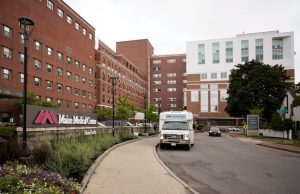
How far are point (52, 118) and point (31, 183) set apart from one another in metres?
11.1

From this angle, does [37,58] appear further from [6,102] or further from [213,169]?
[213,169]

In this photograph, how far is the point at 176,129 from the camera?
789 inches

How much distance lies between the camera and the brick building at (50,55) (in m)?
35.0

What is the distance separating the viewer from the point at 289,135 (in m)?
33.3

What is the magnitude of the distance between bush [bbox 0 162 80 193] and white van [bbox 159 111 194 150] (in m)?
13.6

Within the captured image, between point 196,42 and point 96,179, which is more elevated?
point 196,42

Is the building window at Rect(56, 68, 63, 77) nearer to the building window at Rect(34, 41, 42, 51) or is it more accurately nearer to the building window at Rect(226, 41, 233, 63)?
the building window at Rect(34, 41, 42, 51)

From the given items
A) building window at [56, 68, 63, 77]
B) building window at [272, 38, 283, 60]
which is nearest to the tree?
building window at [56, 68, 63, 77]

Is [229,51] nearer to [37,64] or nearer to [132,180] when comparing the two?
[37,64]

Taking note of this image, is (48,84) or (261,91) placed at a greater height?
(48,84)

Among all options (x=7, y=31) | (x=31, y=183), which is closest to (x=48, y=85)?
(x=7, y=31)

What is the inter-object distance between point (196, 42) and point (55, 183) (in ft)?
299

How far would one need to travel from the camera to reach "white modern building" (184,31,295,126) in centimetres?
8600

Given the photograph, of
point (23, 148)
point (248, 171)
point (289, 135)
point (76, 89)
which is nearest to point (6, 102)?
point (76, 89)
